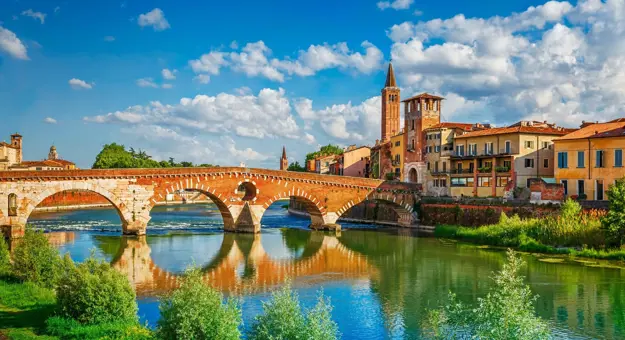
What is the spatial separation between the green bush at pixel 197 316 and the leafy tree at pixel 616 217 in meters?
24.9

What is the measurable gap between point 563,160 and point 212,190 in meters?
25.4

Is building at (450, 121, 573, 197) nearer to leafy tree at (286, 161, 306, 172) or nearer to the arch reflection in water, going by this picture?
the arch reflection in water

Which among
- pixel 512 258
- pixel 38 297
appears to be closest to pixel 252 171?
pixel 38 297

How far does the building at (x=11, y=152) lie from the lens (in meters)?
77.5

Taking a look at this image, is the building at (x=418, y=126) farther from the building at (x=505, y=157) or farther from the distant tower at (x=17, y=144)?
the distant tower at (x=17, y=144)

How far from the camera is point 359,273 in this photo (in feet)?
90.9

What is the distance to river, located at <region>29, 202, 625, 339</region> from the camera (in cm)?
1894

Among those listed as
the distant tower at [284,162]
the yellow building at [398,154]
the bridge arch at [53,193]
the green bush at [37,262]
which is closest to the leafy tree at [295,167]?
the distant tower at [284,162]

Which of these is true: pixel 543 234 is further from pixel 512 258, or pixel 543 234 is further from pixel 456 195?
pixel 512 258

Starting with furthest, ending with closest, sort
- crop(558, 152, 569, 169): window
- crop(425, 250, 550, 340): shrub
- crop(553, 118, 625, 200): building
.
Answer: crop(558, 152, 569, 169): window, crop(553, 118, 625, 200): building, crop(425, 250, 550, 340): shrub

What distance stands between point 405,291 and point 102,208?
6274 centimetres

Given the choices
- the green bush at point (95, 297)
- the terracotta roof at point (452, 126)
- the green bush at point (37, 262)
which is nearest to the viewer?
the green bush at point (95, 297)

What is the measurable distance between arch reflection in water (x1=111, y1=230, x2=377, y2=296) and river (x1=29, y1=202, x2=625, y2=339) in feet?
0.16

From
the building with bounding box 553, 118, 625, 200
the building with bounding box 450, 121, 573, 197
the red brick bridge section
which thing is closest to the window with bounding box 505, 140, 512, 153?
the building with bounding box 450, 121, 573, 197
